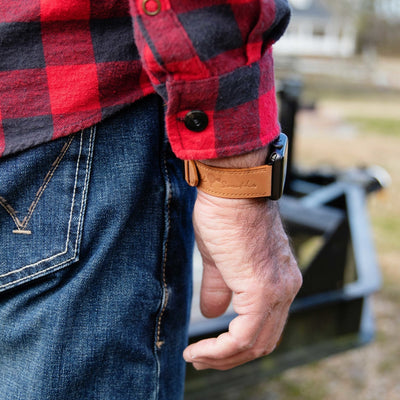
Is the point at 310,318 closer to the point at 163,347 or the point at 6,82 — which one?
the point at 163,347

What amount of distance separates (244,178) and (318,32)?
126ft

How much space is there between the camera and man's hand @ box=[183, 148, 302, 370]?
32.4 inches

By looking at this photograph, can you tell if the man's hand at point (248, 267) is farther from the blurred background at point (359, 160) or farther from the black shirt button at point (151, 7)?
the blurred background at point (359, 160)

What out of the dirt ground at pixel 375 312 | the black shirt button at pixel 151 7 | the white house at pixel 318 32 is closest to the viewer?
the black shirt button at pixel 151 7

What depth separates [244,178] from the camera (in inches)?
31.7

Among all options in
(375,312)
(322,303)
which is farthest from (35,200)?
(375,312)

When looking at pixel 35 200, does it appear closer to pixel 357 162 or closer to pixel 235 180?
pixel 235 180

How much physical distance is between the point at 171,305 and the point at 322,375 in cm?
207

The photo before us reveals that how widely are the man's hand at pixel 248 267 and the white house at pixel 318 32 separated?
35.0 metres

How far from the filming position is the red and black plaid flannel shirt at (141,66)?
705 millimetres

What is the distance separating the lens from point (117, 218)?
83 centimetres

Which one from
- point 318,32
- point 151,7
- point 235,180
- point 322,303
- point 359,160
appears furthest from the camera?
point 318,32

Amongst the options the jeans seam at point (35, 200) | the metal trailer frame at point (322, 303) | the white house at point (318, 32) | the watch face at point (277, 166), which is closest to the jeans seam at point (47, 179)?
the jeans seam at point (35, 200)

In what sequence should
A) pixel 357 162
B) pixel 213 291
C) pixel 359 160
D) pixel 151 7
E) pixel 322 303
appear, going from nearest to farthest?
pixel 151 7 → pixel 213 291 → pixel 322 303 → pixel 357 162 → pixel 359 160
